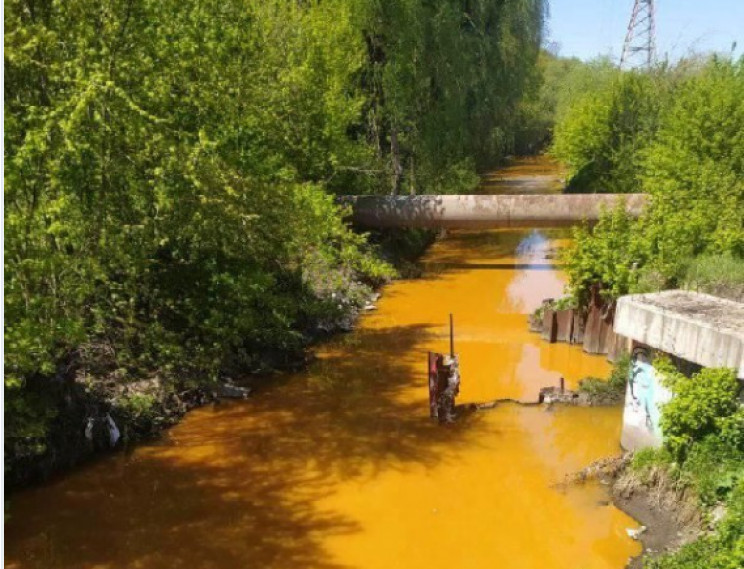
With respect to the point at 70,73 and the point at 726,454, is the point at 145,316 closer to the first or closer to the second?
the point at 70,73

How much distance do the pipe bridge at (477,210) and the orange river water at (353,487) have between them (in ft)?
23.5

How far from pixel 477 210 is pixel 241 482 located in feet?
45.2

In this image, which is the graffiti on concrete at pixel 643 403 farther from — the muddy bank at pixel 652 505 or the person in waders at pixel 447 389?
the person in waders at pixel 447 389

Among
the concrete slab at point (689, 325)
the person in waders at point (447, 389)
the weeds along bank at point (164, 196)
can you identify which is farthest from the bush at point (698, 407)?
the weeds along bank at point (164, 196)

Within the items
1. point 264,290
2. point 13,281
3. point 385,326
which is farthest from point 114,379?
point 385,326

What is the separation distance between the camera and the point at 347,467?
1147 cm

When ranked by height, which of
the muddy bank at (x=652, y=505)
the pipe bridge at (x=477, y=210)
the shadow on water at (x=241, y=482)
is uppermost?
the pipe bridge at (x=477, y=210)

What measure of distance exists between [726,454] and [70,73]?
9856 millimetres

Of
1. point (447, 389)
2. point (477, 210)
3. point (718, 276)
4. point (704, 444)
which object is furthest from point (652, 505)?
point (477, 210)

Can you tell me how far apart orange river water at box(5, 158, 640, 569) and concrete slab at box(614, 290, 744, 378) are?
2.39 m

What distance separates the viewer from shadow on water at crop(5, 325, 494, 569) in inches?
364

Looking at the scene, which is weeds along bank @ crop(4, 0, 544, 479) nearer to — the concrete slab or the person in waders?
the person in waders

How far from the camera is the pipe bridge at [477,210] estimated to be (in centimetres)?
2238

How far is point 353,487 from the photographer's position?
10.9m
